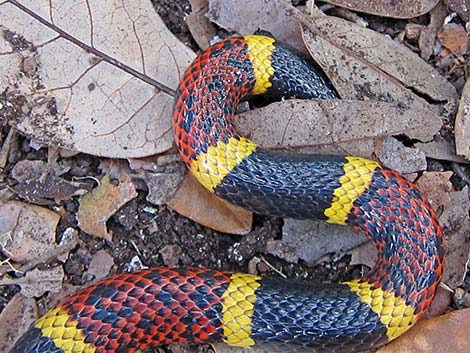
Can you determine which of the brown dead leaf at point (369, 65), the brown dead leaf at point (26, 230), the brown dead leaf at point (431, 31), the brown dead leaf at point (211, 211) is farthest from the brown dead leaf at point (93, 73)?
the brown dead leaf at point (431, 31)

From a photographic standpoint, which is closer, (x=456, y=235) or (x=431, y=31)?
(x=456, y=235)

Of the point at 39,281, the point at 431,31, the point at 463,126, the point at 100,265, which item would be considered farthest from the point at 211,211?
the point at 431,31

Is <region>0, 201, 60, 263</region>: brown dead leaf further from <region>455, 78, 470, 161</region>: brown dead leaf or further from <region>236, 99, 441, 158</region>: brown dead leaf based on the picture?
<region>455, 78, 470, 161</region>: brown dead leaf

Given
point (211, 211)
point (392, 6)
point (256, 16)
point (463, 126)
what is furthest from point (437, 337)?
point (256, 16)

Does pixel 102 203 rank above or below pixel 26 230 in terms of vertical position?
above

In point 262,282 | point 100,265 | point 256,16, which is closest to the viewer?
point 262,282

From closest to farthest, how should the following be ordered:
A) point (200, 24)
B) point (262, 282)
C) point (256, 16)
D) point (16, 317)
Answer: point (262, 282), point (16, 317), point (256, 16), point (200, 24)

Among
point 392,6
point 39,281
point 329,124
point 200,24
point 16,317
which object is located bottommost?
point 16,317

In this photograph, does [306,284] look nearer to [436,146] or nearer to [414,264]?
[414,264]

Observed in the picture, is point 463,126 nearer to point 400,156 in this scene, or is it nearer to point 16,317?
point 400,156
